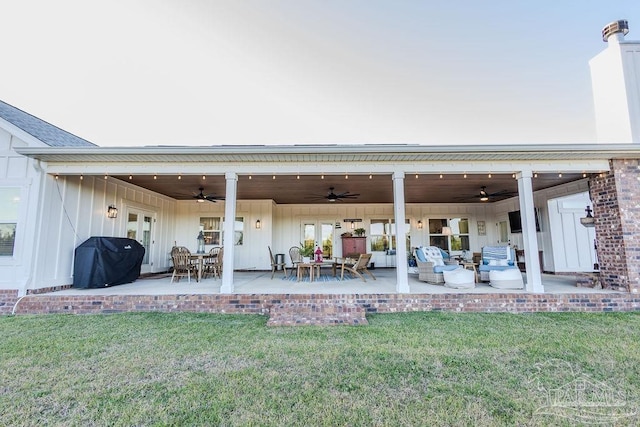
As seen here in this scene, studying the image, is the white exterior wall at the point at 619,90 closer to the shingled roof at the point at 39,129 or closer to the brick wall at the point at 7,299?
the shingled roof at the point at 39,129

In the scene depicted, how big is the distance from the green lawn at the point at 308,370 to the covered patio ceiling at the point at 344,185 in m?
3.27

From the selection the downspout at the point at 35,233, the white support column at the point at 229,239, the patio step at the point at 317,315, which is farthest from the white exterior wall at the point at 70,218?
the patio step at the point at 317,315

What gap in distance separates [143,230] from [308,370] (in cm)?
774

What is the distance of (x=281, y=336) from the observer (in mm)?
3740

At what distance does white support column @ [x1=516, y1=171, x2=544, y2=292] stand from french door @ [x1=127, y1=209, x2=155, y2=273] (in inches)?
370

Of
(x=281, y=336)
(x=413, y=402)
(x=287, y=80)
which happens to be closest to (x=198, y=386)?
(x=281, y=336)

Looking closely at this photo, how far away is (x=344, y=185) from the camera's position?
762cm

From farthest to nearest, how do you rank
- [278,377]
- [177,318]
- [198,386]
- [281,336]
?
[177,318]
[281,336]
[278,377]
[198,386]

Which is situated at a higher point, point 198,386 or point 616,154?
point 616,154

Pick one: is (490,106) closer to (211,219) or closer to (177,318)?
(211,219)

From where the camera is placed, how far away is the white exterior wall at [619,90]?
23.1 ft

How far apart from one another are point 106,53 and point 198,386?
37.4ft

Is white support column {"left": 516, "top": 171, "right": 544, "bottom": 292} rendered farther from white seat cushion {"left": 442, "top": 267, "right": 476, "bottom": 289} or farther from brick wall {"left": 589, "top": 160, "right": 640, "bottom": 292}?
brick wall {"left": 589, "top": 160, "right": 640, "bottom": 292}

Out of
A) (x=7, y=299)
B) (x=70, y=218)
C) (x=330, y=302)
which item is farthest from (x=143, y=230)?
(x=330, y=302)
